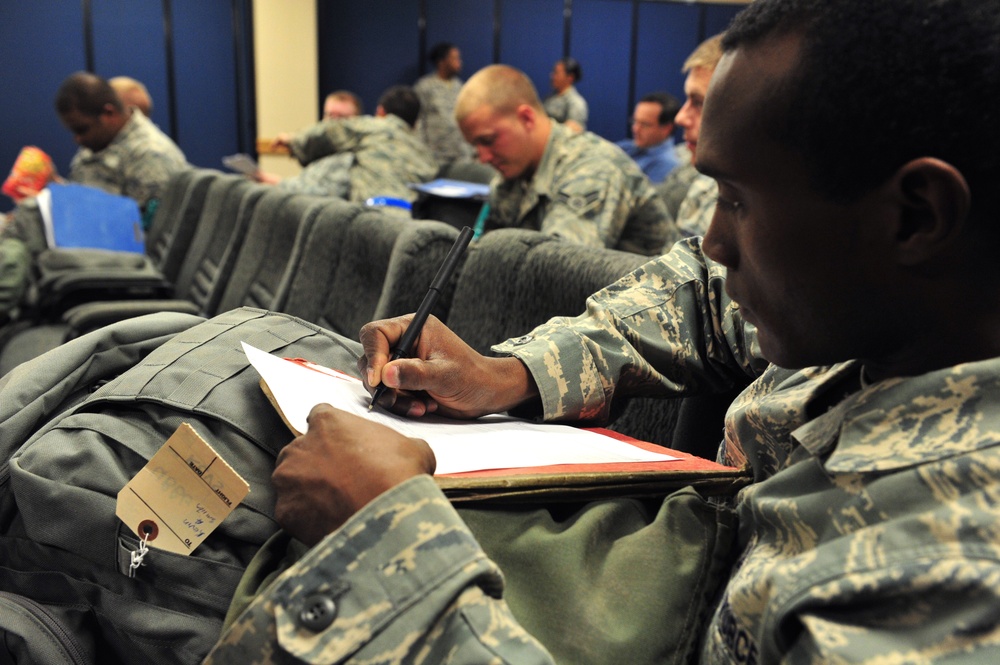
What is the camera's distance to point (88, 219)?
3223mm

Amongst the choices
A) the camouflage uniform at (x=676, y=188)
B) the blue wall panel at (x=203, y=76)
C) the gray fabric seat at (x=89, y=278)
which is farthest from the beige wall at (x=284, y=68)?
the gray fabric seat at (x=89, y=278)

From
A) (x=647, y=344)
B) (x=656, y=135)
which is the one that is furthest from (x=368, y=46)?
(x=647, y=344)

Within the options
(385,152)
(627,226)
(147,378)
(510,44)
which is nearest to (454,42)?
(510,44)

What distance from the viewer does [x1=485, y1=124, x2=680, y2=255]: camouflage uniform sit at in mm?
2604

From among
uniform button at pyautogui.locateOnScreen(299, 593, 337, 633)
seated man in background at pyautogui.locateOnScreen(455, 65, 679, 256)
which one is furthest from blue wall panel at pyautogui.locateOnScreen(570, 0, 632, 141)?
uniform button at pyautogui.locateOnScreen(299, 593, 337, 633)

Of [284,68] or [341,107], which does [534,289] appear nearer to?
[341,107]

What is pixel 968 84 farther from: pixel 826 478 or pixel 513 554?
pixel 513 554

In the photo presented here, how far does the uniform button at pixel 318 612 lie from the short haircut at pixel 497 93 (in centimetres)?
246

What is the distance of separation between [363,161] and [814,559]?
4.43m

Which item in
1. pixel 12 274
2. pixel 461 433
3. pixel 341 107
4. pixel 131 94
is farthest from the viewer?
pixel 341 107

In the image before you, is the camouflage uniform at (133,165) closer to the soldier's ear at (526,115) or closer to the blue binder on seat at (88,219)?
the blue binder on seat at (88,219)

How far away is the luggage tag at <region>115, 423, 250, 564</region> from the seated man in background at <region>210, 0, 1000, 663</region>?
0.07 meters

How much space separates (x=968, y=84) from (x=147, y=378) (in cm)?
71

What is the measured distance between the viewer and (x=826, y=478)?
58 cm
